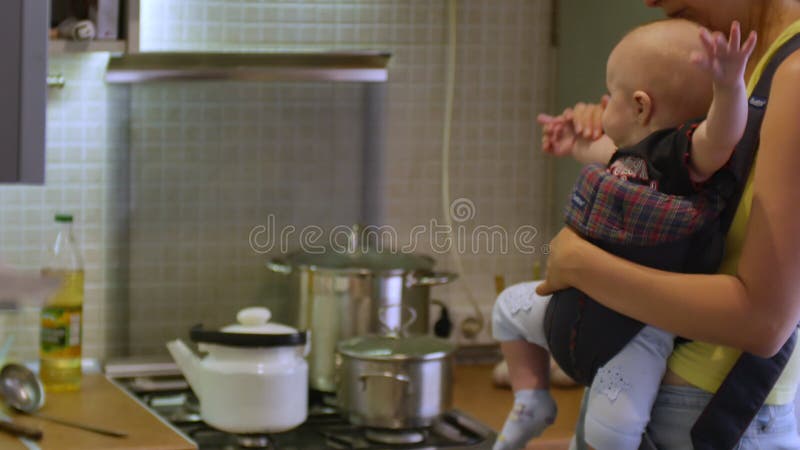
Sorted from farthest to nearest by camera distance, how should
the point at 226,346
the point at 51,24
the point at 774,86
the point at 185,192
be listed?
the point at 185,192 < the point at 51,24 < the point at 226,346 < the point at 774,86

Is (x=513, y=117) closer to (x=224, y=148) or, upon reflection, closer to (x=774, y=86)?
(x=224, y=148)

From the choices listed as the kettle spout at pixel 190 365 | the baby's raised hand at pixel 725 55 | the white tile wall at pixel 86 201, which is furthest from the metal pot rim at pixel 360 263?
the baby's raised hand at pixel 725 55

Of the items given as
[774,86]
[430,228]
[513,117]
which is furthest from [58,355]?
[774,86]

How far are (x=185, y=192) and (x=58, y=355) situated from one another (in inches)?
16.1

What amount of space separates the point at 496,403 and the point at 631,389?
3.41 ft

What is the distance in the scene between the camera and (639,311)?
1.20 metres

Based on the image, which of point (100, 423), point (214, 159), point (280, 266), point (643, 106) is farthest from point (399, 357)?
point (643, 106)

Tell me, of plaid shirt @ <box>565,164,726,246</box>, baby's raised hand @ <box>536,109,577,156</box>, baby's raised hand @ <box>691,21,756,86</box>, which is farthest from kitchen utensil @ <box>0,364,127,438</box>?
baby's raised hand @ <box>691,21,756,86</box>

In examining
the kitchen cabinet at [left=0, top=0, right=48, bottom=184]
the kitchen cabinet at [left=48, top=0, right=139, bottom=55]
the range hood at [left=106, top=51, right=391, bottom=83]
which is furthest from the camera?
the range hood at [left=106, top=51, right=391, bottom=83]

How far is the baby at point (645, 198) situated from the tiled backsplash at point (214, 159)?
3.70 ft

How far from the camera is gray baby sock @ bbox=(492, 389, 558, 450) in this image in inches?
56.9

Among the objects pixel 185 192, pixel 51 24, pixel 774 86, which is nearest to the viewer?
pixel 774 86

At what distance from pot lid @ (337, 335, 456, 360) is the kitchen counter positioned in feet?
0.54

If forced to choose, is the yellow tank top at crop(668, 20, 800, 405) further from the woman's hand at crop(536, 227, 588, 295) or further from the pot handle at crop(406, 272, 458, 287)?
the pot handle at crop(406, 272, 458, 287)
